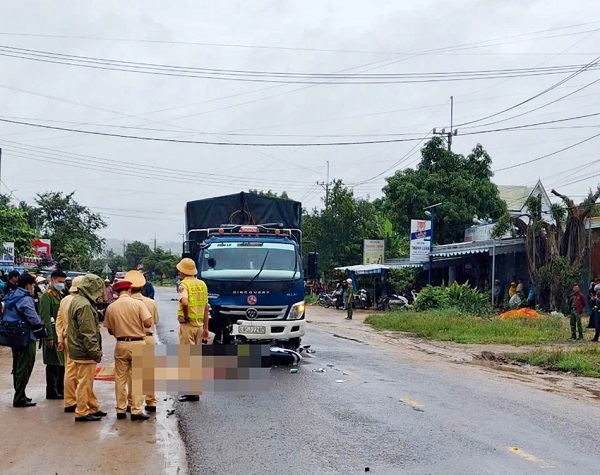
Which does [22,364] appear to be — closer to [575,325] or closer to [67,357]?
[67,357]

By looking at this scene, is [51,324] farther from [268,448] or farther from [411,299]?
[411,299]

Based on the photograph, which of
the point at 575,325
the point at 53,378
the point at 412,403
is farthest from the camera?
the point at 575,325

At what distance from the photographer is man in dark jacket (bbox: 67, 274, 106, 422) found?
8.89 m

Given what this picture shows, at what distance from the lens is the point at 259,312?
14.1 m

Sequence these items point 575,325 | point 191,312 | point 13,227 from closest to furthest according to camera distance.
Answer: point 191,312 → point 575,325 → point 13,227

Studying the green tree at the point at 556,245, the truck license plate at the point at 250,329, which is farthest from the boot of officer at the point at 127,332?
the green tree at the point at 556,245

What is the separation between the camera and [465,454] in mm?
7371

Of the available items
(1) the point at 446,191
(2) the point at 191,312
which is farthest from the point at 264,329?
(1) the point at 446,191

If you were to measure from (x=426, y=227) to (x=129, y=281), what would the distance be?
27973 mm

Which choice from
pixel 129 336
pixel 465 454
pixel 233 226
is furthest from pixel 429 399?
pixel 233 226

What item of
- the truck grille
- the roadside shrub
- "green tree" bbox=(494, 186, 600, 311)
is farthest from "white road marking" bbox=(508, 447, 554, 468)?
"green tree" bbox=(494, 186, 600, 311)

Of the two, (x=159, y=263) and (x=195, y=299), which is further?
(x=159, y=263)

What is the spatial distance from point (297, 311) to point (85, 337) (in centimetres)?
612

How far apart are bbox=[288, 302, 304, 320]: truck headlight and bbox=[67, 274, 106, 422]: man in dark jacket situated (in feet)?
18.7
